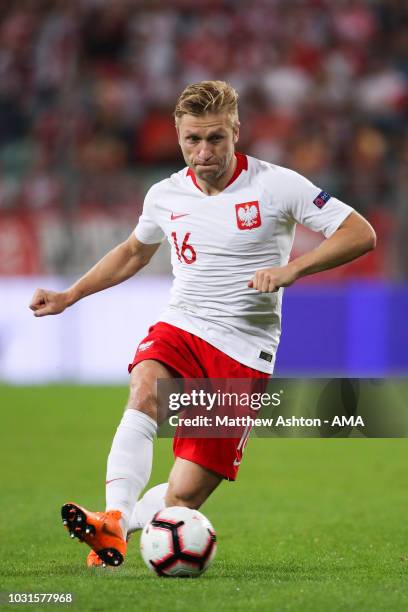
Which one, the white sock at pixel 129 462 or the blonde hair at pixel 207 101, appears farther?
the blonde hair at pixel 207 101

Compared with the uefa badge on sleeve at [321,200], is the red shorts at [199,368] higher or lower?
lower

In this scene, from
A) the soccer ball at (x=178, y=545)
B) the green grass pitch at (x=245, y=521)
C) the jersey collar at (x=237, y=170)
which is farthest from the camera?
the jersey collar at (x=237, y=170)

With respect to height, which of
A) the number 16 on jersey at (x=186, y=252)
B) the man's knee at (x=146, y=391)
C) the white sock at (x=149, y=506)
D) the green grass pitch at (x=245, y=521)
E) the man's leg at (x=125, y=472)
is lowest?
the green grass pitch at (x=245, y=521)

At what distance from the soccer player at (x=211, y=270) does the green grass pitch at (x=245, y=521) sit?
461mm

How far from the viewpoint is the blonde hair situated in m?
5.23

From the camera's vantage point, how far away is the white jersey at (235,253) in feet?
17.6

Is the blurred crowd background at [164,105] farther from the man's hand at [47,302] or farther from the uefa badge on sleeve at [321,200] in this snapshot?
the uefa badge on sleeve at [321,200]

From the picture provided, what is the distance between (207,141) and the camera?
526 cm

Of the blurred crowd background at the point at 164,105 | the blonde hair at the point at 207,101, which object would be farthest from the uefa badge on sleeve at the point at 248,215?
the blurred crowd background at the point at 164,105

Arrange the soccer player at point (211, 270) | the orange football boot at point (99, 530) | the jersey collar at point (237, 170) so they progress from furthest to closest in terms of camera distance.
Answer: the jersey collar at point (237, 170)
the soccer player at point (211, 270)
the orange football boot at point (99, 530)

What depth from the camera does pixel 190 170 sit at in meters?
5.60

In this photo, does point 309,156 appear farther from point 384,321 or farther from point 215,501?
point 215,501

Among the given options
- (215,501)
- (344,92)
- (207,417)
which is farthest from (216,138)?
(344,92)

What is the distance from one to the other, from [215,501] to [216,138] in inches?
135
